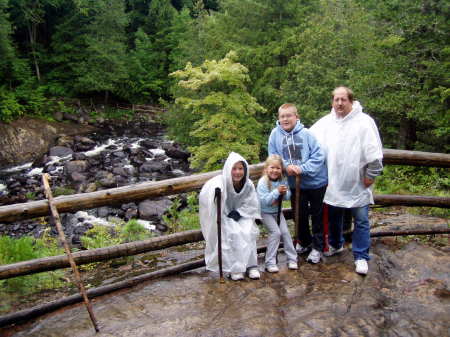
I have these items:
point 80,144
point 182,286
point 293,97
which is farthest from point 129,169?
point 182,286

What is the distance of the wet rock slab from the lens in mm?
3158

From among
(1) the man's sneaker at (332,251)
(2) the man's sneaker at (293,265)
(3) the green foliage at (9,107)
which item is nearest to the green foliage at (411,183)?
(1) the man's sneaker at (332,251)

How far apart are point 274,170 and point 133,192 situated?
1.45 m

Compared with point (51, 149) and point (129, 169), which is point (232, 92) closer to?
point (129, 169)

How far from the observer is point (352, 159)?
3.80m

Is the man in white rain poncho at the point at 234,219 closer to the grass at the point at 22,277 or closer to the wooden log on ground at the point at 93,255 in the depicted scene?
the wooden log on ground at the point at 93,255

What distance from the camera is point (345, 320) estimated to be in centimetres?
323

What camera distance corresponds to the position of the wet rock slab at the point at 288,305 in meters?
3.16

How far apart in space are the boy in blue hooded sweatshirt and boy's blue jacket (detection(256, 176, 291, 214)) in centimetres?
18

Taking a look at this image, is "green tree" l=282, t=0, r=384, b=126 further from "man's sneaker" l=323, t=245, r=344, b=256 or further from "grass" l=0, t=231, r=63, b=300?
"grass" l=0, t=231, r=63, b=300

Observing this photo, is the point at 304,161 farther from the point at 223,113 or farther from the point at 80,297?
the point at 223,113

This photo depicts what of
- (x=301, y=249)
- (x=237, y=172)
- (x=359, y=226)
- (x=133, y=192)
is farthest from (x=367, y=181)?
(x=133, y=192)

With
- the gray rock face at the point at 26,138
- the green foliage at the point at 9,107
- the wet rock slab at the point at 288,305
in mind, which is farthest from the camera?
the green foliage at the point at 9,107

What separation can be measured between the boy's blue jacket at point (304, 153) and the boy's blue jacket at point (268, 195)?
200 millimetres
